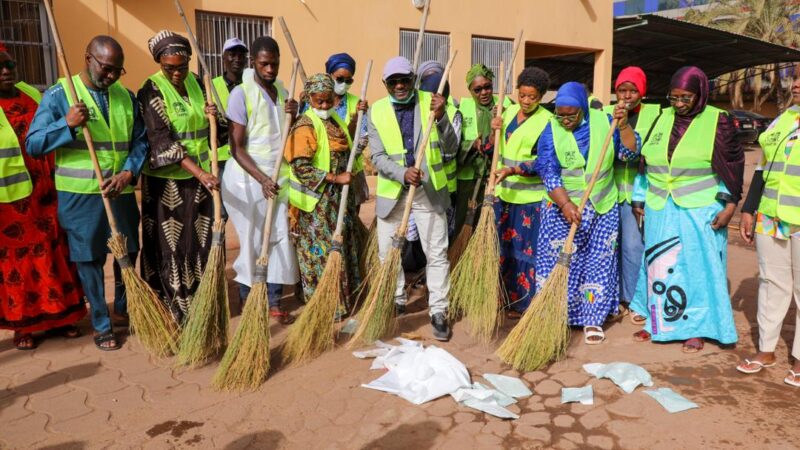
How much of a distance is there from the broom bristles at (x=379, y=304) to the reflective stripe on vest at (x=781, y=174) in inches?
80.8

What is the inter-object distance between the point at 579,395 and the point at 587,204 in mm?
1223

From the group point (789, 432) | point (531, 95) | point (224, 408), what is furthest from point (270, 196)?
point (789, 432)

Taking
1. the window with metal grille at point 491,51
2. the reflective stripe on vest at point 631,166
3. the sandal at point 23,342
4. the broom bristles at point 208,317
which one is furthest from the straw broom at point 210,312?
the window with metal grille at point 491,51

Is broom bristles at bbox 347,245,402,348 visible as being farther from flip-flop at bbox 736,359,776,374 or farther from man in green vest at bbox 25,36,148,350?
flip-flop at bbox 736,359,776,374

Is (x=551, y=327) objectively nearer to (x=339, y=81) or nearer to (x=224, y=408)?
(x=224, y=408)

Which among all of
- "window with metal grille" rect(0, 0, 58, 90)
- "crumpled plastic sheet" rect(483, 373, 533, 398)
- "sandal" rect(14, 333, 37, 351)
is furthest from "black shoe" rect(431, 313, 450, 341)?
"window with metal grille" rect(0, 0, 58, 90)

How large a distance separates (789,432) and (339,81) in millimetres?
3533

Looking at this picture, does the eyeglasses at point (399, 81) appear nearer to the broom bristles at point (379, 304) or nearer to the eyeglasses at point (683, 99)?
the broom bristles at point (379, 304)

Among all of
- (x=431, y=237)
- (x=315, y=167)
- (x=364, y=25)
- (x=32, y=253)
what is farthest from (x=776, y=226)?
(x=364, y=25)

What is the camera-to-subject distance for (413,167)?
3.64 meters

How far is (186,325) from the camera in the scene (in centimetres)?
360

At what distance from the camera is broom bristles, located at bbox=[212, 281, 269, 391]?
10.7 ft

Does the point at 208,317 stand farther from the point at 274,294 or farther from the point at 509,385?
the point at 509,385

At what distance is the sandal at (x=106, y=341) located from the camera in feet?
12.5
